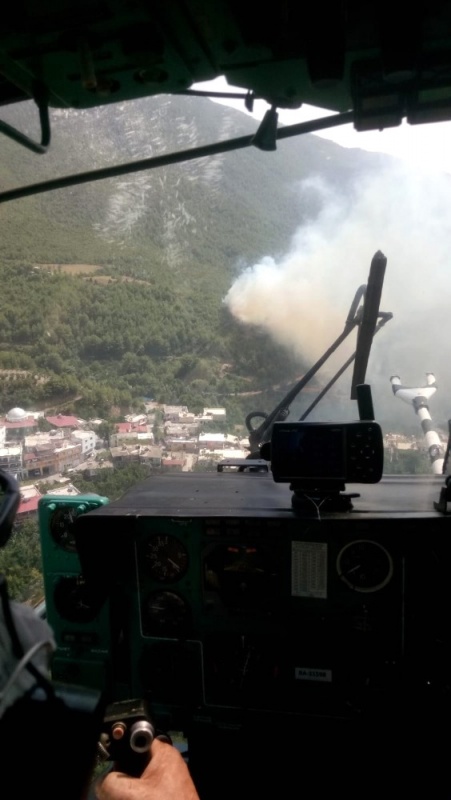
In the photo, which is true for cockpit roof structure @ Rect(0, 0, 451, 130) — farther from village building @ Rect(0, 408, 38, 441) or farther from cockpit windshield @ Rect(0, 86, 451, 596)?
village building @ Rect(0, 408, 38, 441)

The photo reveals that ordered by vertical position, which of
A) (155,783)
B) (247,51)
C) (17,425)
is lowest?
(155,783)

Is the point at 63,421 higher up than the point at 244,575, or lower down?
A: higher up

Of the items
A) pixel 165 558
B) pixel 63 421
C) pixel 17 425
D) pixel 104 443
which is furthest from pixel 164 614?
pixel 63 421

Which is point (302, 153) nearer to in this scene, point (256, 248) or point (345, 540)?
point (256, 248)

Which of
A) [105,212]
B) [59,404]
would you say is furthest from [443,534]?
[105,212]

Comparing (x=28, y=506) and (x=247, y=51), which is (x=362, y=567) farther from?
(x=247, y=51)

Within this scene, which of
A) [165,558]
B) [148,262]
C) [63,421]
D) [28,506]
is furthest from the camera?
[148,262]
